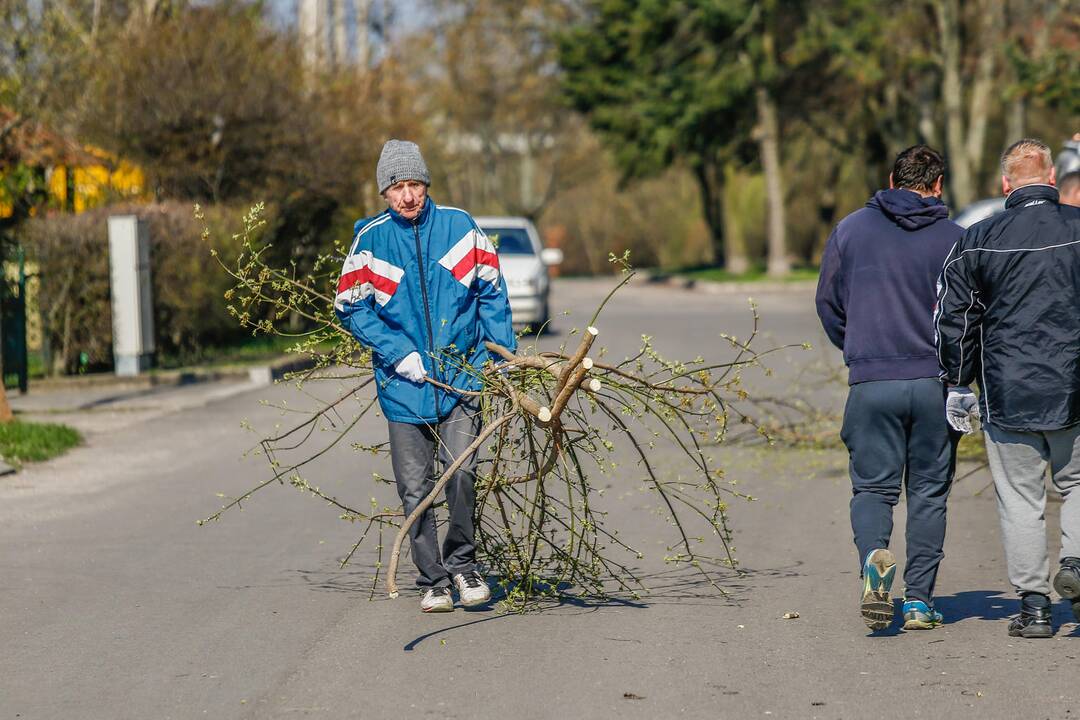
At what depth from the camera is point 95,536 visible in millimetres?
8805

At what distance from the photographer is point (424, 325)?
6574mm

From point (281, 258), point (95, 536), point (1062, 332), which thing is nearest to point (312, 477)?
point (95, 536)

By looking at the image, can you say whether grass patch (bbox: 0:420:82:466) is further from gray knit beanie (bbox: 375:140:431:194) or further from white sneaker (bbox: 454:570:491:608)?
gray knit beanie (bbox: 375:140:431:194)

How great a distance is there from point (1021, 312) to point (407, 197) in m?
2.49

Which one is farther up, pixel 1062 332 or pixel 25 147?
pixel 25 147

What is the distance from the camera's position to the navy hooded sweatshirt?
20.1 ft

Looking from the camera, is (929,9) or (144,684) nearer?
(144,684)

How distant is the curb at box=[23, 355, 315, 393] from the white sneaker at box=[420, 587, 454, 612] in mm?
9806

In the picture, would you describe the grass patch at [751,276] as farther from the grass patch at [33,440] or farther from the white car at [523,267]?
the grass patch at [33,440]

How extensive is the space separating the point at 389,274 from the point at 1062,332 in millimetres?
2683

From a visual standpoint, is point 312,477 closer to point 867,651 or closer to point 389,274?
point 389,274

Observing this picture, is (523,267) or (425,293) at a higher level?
(425,293)

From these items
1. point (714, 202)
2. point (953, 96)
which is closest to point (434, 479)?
point (953, 96)

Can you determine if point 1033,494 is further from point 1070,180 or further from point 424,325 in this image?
point 1070,180
